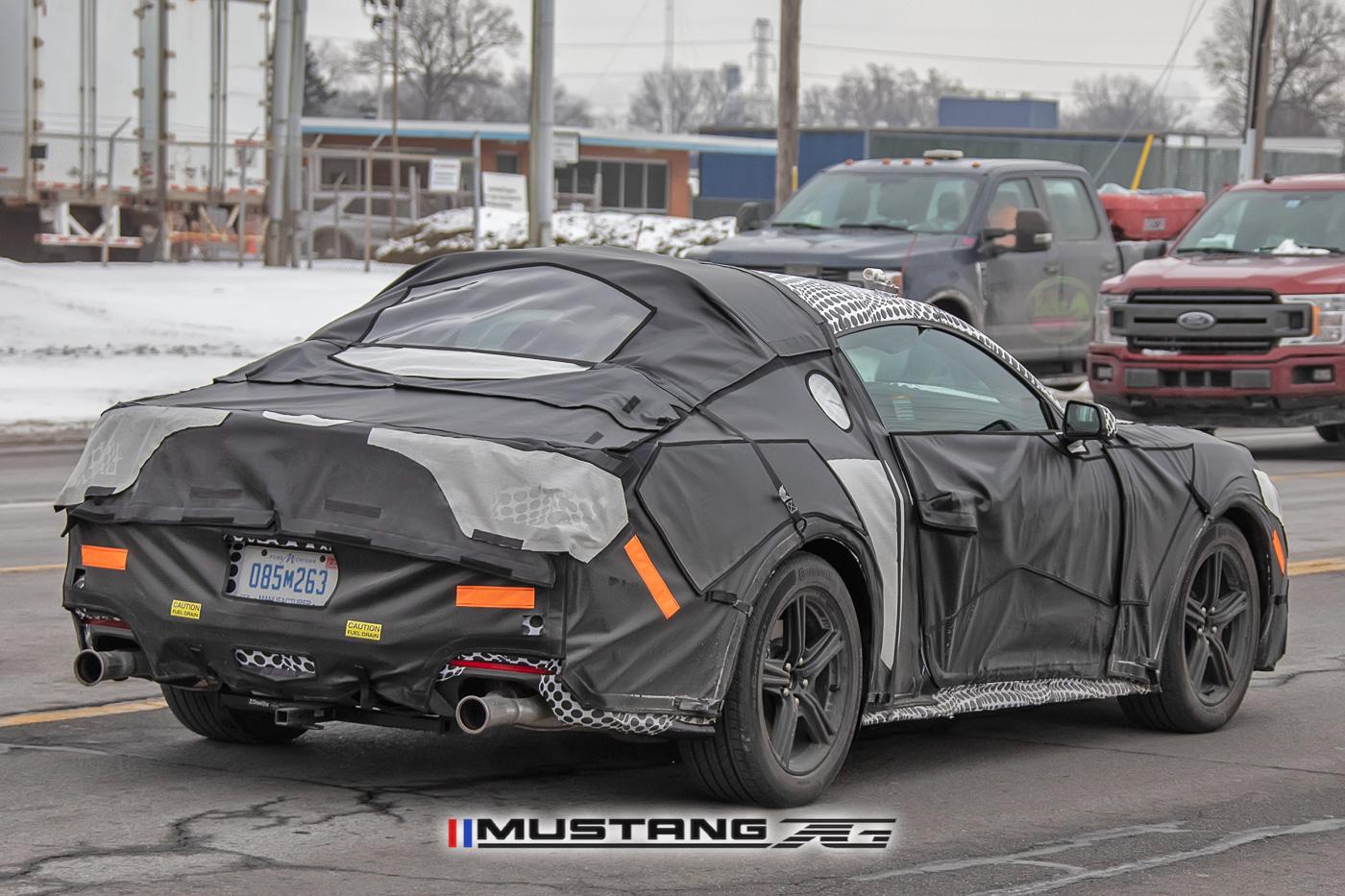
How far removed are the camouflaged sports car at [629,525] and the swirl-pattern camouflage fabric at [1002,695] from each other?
0.05ft

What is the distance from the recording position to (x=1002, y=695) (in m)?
6.43

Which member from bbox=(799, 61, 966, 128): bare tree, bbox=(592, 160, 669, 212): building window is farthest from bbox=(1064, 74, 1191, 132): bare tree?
bbox=(592, 160, 669, 212): building window

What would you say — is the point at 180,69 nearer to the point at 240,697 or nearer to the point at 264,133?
the point at 264,133

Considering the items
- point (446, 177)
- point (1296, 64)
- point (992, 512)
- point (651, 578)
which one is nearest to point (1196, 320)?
point (992, 512)

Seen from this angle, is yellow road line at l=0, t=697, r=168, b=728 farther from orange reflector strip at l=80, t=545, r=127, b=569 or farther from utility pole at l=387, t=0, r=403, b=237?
utility pole at l=387, t=0, r=403, b=237

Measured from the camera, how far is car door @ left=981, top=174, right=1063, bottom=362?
18.3 meters

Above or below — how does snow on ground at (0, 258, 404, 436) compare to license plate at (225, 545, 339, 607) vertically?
below

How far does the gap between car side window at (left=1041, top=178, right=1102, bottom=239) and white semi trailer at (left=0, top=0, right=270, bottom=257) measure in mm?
16293

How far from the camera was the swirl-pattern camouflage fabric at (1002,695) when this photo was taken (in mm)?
6051

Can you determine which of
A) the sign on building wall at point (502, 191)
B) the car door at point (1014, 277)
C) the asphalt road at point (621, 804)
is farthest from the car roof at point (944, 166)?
the sign on building wall at point (502, 191)

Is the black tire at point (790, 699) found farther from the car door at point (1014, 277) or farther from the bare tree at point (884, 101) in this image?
the bare tree at point (884, 101)

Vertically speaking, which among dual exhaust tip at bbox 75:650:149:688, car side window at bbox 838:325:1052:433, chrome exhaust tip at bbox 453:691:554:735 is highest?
car side window at bbox 838:325:1052:433

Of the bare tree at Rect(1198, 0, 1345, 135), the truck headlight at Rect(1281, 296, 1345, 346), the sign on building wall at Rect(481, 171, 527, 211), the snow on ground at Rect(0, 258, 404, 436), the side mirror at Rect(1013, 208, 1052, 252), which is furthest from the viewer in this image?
the bare tree at Rect(1198, 0, 1345, 135)

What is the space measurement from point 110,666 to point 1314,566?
25.2 feet
